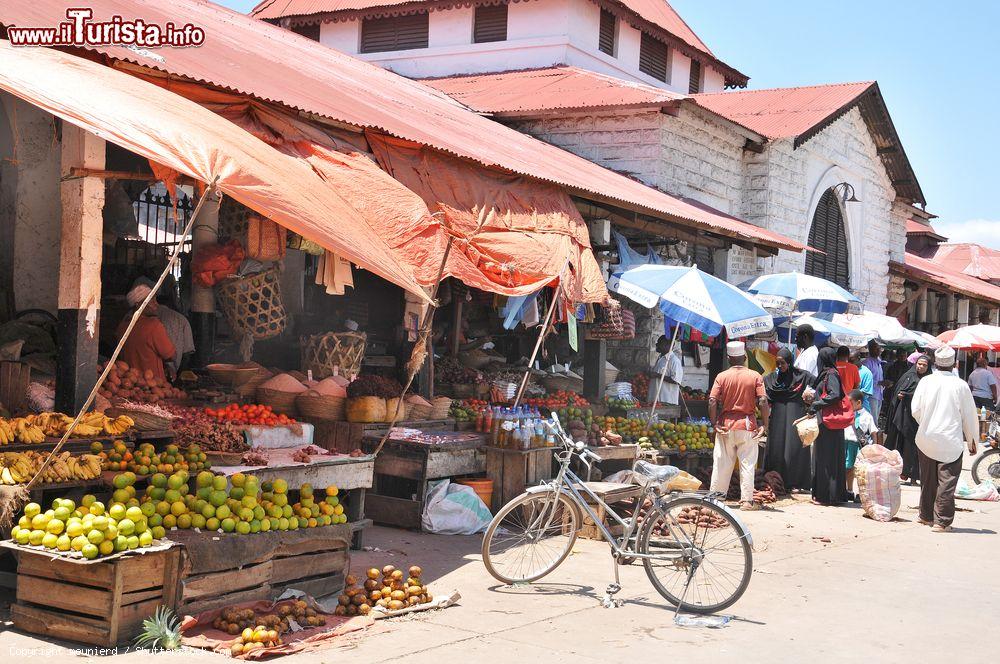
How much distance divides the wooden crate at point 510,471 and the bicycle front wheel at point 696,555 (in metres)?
2.90

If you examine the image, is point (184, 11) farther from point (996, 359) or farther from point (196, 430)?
point (996, 359)

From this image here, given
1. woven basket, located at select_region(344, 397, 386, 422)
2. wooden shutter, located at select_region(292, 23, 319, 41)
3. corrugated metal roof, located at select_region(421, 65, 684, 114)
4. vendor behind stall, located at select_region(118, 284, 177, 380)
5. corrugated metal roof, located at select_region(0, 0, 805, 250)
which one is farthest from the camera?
wooden shutter, located at select_region(292, 23, 319, 41)

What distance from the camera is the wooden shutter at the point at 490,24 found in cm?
2217

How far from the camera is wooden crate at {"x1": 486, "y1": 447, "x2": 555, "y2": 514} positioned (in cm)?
977

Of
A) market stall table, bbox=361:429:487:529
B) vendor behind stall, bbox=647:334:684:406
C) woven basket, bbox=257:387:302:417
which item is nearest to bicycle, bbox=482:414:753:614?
market stall table, bbox=361:429:487:529

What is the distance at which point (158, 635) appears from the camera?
17.9 feet

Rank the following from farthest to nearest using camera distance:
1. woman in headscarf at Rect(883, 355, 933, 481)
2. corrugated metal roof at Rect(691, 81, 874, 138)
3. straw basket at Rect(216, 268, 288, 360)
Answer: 1. corrugated metal roof at Rect(691, 81, 874, 138)
2. woman in headscarf at Rect(883, 355, 933, 481)
3. straw basket at Rect(216, 268, 288, 360)

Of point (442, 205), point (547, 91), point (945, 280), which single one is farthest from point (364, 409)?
point (945, 280)

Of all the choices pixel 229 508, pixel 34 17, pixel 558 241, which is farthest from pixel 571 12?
pixel 229 508

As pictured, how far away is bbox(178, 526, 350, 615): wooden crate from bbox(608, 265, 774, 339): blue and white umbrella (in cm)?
609

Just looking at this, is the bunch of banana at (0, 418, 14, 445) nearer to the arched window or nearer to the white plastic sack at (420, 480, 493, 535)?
the white plastic sack at (420, 480, 493, 535)

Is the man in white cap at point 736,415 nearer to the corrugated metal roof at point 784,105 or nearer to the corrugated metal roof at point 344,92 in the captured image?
the corrugated metal roof at point 344,92

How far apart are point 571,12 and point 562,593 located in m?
16.6

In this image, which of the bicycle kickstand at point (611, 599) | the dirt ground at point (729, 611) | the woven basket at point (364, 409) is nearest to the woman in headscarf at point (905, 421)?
the dirt ground at point (729, 611)
